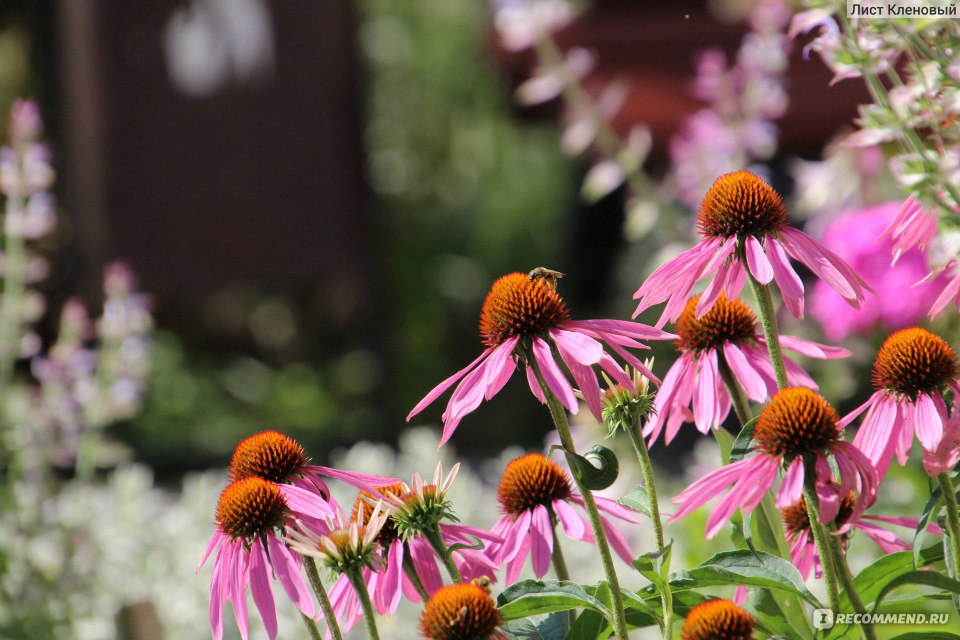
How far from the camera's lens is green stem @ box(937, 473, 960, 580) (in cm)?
64

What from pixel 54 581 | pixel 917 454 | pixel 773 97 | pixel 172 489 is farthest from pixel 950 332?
pixel 172 489

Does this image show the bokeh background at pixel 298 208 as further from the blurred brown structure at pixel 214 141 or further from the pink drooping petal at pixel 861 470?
the pink drooping petal at pixel 861 470

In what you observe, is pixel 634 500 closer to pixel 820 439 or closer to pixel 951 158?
pixel 820 439

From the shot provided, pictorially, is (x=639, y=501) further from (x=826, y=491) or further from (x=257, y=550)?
(x=257, y=550)

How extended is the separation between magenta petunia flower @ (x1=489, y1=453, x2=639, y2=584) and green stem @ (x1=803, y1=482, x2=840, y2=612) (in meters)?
0.14

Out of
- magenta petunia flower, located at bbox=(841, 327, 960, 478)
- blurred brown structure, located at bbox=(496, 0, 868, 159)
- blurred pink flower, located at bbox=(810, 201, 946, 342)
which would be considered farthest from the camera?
blurred brown structure, located at bbox=(496, 0, 868, 159)

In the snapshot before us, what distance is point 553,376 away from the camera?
674 mm

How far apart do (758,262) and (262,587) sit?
38 centimetres

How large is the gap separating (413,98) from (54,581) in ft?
17.6

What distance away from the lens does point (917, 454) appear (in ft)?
5.56

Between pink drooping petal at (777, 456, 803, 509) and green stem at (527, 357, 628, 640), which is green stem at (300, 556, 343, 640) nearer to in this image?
green stem at (527, 357, 628, 640)

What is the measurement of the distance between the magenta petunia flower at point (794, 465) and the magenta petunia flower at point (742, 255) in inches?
3.7

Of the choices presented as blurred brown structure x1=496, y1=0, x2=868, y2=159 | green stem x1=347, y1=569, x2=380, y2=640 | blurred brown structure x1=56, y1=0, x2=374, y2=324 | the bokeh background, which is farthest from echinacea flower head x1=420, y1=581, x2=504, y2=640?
blurred brown structure x1=496, y1=0, x2=868, y2=159

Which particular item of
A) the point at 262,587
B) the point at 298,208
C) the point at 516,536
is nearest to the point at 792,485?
the point at 516,536
